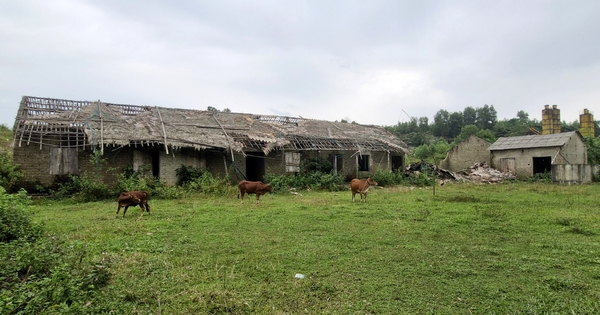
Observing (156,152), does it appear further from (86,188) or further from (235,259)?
(235,259)

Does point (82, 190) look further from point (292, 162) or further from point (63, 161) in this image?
point (292, 162)

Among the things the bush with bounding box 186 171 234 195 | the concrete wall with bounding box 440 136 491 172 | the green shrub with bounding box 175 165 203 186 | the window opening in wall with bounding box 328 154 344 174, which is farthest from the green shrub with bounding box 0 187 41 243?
the concrete wall with bounding box 440 136 491 172

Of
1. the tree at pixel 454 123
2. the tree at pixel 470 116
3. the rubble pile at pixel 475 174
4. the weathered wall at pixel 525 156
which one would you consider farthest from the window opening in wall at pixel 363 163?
the tree at pixel 470 116

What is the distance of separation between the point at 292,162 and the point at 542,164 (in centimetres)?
1859

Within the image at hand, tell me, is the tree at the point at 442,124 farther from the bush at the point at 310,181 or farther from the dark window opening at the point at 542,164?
the bush at the point at 310,181

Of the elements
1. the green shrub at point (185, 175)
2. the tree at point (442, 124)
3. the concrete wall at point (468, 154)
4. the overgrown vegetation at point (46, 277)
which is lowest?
the overgrown vegetation at point (46, 277)

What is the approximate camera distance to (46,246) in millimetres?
4457

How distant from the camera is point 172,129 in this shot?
16.4 metres

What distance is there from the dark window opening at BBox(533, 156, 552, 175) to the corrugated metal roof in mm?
1124

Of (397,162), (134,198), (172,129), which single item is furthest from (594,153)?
(134,198)

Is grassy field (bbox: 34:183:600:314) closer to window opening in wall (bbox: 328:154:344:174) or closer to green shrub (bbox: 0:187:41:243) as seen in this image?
green shrub (bbox: 0:187:41:243)

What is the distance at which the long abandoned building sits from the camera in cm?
1383

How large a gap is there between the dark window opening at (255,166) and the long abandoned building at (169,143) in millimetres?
55

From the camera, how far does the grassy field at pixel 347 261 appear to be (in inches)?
145
